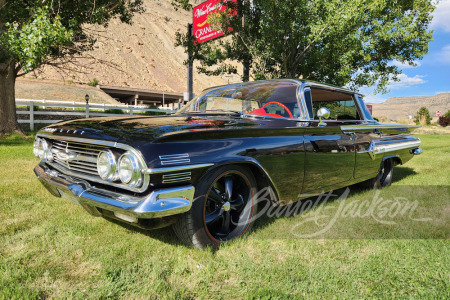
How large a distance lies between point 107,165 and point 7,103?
10.4 metres

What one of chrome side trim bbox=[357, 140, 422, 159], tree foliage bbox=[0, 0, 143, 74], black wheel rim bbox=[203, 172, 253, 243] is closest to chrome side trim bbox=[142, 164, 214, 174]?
black wheel rim bbox=[203, 172, 253, 243]

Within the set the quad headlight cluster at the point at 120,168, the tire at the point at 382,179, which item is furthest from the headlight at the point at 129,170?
the tire at the point at 382,179

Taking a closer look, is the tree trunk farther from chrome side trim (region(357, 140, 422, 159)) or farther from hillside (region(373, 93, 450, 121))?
hillside (region(373, 93, 450, 121))

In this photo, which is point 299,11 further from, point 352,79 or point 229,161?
point 229,161

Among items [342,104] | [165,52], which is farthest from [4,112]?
[165,52]

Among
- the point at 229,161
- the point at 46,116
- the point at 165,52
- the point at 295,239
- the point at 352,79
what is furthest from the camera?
the point at 165,52

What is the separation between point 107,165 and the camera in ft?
6.46

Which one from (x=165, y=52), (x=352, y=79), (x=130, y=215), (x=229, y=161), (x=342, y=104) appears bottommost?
(x=130, y=215)

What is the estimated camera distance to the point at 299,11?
1018 cm

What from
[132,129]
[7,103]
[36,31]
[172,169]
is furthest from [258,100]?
[7,103]

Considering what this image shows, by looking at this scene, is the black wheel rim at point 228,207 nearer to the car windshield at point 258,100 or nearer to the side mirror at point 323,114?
the car windshield at point 258,100

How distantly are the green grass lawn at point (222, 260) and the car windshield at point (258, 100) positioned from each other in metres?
1.07

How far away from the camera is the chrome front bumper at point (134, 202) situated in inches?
70.1

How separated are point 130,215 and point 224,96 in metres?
1.89
